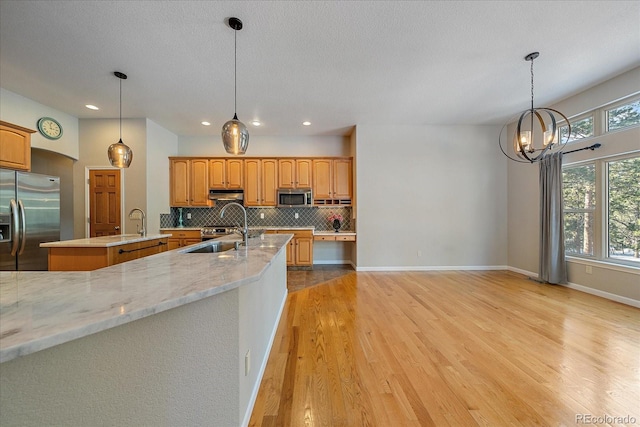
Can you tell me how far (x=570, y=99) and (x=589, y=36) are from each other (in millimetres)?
1869

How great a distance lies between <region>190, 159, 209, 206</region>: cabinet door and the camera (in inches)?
214

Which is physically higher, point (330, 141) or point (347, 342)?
point (330, 141)

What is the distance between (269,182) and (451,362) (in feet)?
15.1

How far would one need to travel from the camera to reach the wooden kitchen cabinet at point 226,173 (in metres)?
5.46

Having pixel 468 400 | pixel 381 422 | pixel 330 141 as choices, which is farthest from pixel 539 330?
pixel 330 141

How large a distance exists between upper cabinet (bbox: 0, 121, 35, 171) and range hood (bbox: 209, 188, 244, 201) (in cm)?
268

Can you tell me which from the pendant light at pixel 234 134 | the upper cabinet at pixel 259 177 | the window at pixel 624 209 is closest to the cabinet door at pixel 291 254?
the upper cabinet at pixel 259 177

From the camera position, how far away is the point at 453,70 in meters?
3.07

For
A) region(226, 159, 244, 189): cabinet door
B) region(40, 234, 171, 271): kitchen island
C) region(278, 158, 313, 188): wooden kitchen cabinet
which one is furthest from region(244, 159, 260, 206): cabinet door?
region(40, 234, 171, 271): kitchen island

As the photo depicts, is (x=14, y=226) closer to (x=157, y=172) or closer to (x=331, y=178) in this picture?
(x=157, y=172)

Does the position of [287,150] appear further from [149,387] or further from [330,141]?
[149,387]

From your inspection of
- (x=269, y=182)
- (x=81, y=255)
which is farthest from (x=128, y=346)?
(x=269, y=182)

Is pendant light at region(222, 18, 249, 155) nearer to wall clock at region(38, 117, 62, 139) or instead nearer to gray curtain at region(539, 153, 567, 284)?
wall clock at region(38, 117, 62, 139)

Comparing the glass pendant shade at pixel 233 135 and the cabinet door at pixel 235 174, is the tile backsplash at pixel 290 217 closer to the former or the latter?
the cabinet door at pixel 235 174
